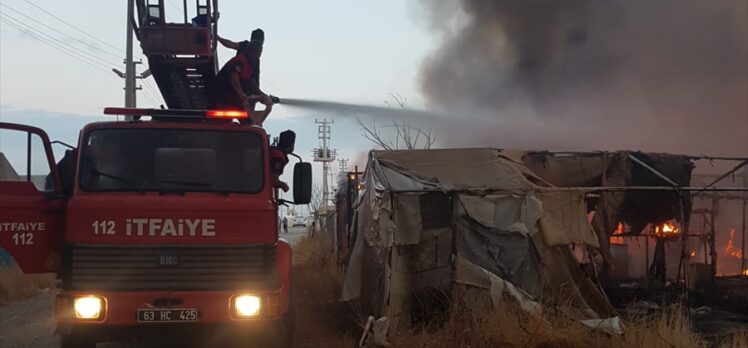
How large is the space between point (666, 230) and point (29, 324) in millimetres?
9112

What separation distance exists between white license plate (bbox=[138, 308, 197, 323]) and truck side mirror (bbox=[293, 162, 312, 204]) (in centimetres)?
149

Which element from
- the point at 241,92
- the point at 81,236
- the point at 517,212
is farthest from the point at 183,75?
the point at 517,212

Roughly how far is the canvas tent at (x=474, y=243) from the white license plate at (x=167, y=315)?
8.39 ft

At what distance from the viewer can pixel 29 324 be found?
935 cm

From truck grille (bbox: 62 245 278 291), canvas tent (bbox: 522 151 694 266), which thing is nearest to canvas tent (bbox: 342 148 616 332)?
canvas tent (bbox: 522 151 694 266)

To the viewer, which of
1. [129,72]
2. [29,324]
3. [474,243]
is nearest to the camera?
[474,243]

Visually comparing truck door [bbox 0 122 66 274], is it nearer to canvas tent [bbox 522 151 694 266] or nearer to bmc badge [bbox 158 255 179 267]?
bmc badge [bbox 158 255 179 267]

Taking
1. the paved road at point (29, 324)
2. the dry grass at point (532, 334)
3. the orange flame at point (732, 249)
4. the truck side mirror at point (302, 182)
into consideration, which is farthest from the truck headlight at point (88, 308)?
the orange flame at point (732, 249)

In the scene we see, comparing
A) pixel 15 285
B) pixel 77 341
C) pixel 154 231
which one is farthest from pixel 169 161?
pixel 15 285

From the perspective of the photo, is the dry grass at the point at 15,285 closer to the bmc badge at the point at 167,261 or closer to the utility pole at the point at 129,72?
the bmc badge at the point at 167,261

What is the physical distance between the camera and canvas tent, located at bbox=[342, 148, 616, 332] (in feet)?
23.9

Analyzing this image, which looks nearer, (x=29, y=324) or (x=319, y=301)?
(x=29, y=324)

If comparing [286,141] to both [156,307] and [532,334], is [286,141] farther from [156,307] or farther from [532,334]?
[532,334]

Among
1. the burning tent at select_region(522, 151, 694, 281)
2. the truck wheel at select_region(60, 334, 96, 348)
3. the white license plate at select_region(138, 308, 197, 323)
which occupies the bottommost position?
the truck wheel at select_region(60, 334, 96, 348)
